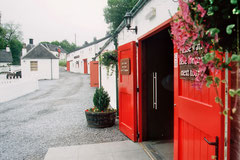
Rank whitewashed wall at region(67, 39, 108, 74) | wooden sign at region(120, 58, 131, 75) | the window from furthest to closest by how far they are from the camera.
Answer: whitewashed wall at region(67, 39, 108, 74) → the window → wooden sign at region(120, 58, 131, 75)

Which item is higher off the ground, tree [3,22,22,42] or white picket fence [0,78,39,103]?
tree [3,22,22,42]

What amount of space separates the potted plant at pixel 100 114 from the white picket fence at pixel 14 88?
753 cm

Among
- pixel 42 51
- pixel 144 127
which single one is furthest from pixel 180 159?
pixel 42 51

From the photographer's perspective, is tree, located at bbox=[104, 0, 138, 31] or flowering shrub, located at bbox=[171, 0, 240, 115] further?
tree, located at bbox=[104, 0, 138, 31]

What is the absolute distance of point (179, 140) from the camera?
2719mm

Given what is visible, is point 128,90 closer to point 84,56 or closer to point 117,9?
point 117,9

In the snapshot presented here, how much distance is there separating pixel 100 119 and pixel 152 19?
10.5ft

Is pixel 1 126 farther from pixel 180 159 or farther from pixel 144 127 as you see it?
pixel 180 159

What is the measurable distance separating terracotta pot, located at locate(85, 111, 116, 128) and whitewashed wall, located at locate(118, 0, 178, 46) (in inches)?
86.9

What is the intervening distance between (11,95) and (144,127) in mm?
10127

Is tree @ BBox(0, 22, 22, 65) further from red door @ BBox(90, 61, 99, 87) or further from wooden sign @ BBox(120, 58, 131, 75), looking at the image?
wooden sign @ BBox(120, 58, 131, 75)

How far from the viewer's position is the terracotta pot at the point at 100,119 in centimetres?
562

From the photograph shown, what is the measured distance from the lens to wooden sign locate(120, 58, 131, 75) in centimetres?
462

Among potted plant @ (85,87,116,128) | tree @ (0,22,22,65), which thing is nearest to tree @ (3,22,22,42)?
tree @ (0,22,22,65)
